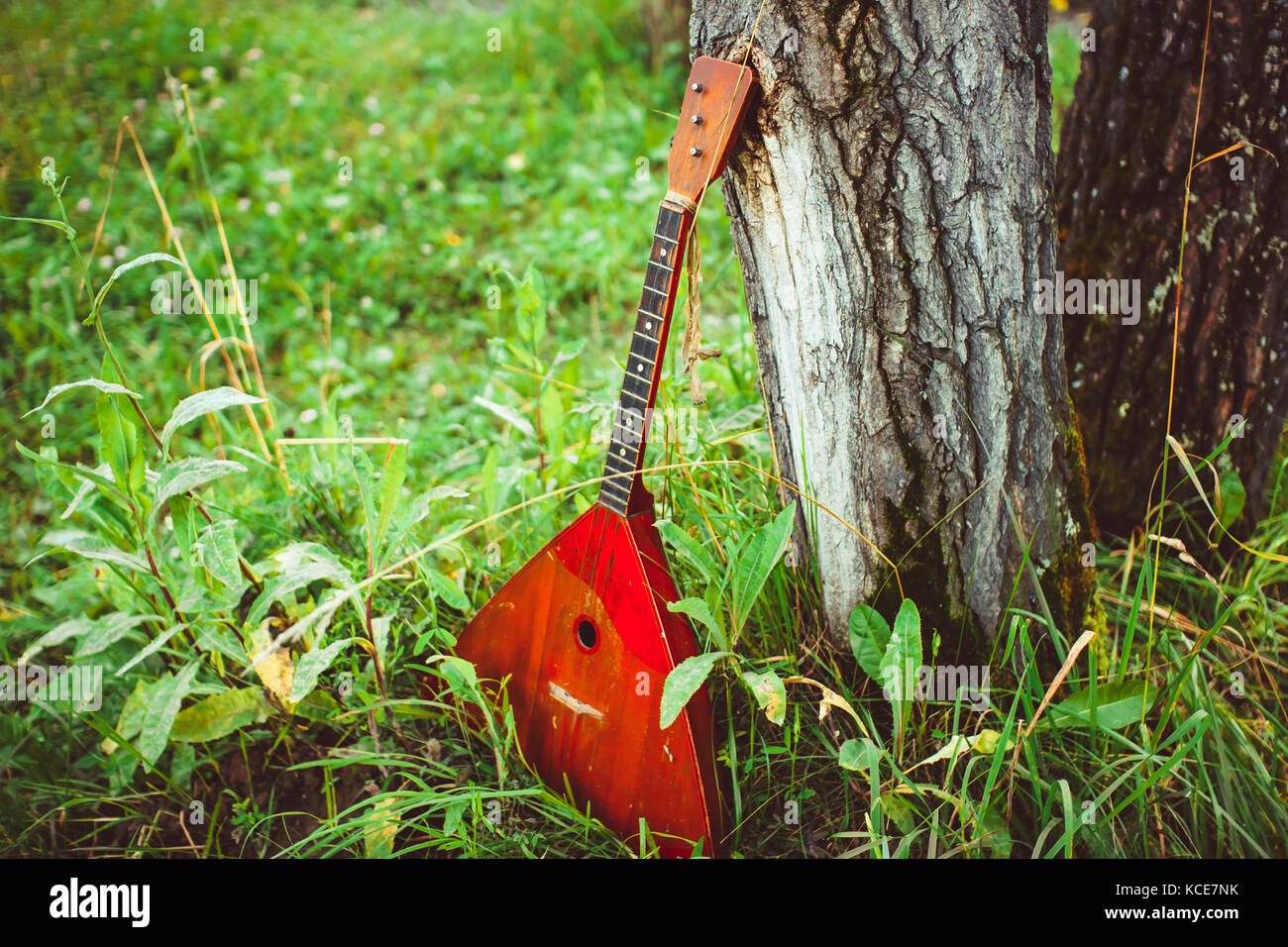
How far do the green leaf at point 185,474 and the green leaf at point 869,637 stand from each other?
1098 millimetres

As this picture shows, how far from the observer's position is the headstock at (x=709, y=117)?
1275mm

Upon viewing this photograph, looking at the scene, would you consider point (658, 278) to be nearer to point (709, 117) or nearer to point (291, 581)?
point (709, 117)

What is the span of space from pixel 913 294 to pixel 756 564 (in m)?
0.52

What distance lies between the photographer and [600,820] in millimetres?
1520

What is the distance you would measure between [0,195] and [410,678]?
3.04 meters

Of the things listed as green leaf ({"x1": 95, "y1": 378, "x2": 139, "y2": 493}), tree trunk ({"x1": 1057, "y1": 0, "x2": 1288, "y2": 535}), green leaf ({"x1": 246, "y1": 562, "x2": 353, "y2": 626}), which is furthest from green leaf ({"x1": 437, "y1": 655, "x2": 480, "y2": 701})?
tree trunk ({"x1": 1057, "y1": 0, "x2": 1288, "y2": 535})

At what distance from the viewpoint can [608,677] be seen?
4.88 feet

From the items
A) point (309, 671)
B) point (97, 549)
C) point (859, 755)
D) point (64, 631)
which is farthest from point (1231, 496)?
point (64, 631)

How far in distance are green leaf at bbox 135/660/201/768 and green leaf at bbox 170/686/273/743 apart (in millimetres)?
62

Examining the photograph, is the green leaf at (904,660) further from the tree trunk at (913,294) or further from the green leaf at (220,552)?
the green leaf at (220,552)

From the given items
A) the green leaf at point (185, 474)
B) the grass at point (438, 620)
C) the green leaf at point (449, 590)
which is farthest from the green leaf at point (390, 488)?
the green leaf at point (185, 474)
